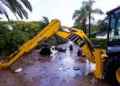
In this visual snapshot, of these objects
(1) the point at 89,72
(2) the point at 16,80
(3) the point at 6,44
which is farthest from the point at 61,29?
(3) the point at 6,44

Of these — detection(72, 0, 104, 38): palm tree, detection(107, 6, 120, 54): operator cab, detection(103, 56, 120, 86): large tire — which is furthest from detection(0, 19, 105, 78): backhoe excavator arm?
detection(72, 0, 104, 38): palm tree

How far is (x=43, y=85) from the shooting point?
358 inches

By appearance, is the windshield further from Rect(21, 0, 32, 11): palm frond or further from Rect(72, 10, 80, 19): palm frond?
Rect(72, 10, 80, 19): palm frond

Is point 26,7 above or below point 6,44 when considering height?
above

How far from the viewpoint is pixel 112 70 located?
841cm

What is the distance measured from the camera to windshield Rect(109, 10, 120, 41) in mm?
8539

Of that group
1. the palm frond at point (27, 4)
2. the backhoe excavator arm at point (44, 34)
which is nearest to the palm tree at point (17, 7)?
the palm frond at point (27, 4)

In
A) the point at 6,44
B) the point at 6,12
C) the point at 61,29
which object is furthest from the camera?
Result: the point at 6,44

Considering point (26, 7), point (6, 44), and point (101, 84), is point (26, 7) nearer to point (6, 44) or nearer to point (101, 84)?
point (6, 44)

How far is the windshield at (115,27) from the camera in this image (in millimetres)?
8539

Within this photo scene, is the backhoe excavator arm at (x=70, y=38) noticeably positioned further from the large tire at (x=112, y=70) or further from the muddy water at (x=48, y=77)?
the large tire at (x=112, y=70)

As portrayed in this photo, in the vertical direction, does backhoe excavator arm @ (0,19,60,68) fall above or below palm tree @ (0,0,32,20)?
below

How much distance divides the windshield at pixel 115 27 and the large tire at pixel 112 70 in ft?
2.72

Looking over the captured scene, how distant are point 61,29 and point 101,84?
12.3 feet
